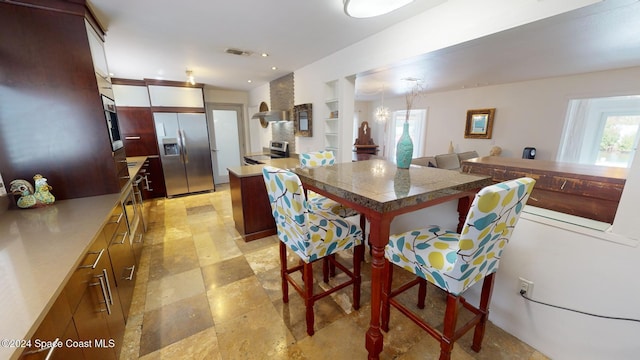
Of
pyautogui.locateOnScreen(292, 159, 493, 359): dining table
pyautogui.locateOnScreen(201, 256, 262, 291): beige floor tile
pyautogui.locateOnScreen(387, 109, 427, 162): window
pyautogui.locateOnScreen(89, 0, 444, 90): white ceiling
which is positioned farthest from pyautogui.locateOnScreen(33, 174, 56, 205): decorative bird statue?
pyautogui.locateOnScreen(387, 109, 427, 162): window

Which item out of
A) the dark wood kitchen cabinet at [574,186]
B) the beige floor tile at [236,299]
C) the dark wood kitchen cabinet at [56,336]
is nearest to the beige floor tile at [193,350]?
the beige floor tile at [236,299]

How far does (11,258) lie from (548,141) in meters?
6.86

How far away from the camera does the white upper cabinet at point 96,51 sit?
1758mm

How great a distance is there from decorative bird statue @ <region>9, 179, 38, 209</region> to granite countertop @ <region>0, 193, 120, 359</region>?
0.16 ft

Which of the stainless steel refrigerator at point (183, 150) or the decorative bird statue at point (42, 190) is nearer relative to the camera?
the decorative bird statue at point (42, 190)

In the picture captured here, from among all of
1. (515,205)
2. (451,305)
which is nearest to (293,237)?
(451,305)

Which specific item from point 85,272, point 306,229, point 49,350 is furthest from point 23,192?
point 306,229

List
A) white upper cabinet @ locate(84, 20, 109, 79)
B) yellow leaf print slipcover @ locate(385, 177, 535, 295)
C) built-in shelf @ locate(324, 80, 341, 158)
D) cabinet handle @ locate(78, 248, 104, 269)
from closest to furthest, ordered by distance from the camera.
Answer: yellow leaf print slipcover @ locate(385, 177, 535, 295) → cabinet handle @ locate(78, 248, 104, 269) → white upper cabinet @ locate(84, 20, 109, 79) → built-in shelf @ locate(324, 80, 341, 158)

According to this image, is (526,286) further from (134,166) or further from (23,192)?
(134,166)

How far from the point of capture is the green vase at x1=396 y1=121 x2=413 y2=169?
66.5 inches

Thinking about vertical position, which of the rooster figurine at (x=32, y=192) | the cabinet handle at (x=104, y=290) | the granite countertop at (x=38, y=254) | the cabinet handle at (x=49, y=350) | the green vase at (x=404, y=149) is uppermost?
the green vase at (x=404, y=149)

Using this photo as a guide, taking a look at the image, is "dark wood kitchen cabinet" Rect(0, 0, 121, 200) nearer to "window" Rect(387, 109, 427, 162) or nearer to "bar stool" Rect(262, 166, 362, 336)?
"bar stool" Rect(262, 166, 362, 336)

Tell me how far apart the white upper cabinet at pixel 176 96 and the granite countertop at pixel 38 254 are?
342 cm

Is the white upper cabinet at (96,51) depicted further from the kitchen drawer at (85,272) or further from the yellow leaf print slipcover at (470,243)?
the yellow leaf print slipcover at (470,243)
